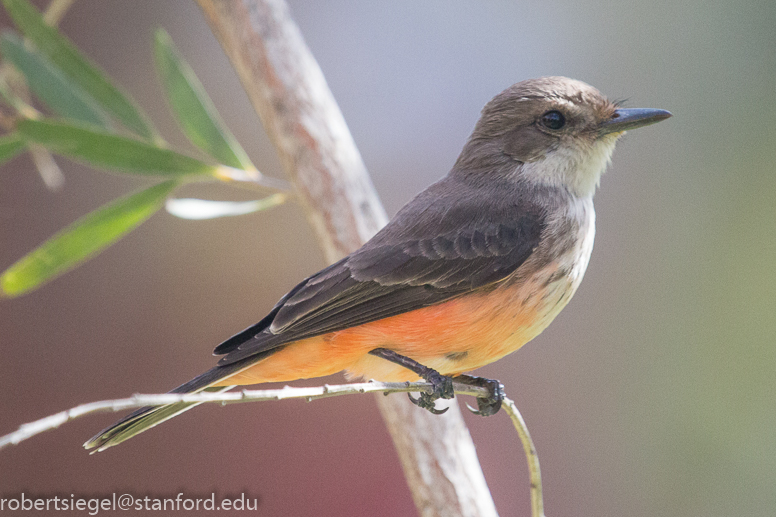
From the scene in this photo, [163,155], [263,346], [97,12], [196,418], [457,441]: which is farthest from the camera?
[97,12]

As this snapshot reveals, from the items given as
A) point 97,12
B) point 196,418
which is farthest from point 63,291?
point 97,12

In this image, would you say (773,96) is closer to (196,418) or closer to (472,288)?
(472,288)

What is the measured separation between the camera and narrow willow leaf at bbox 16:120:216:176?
2.50 meters

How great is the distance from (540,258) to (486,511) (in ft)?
2.71

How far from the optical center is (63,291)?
4246 millimetres

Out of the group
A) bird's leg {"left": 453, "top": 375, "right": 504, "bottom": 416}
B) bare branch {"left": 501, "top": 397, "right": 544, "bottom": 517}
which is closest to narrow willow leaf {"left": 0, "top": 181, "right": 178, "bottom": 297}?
bird's leg {"left": 453, "top": 375, "right": 504, "bottom": 416}

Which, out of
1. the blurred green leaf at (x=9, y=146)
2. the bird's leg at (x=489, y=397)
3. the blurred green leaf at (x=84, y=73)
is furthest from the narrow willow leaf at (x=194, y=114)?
Result: the bird's leg at (x=489, y=397)

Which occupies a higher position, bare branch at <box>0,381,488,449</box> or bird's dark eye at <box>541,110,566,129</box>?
bird's dark eye at <box>541,110,566,129</box>

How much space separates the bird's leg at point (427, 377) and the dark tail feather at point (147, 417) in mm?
431

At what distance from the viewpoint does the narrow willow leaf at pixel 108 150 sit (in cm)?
250

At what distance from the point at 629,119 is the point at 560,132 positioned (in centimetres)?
A: 22

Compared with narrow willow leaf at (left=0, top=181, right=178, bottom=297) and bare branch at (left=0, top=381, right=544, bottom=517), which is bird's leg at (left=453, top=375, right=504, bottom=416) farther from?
narrow willow leaf at (left=0, top=181, right=178, bottom=297)

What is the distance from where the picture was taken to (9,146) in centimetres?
258

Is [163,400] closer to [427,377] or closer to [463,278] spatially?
[427,377]
